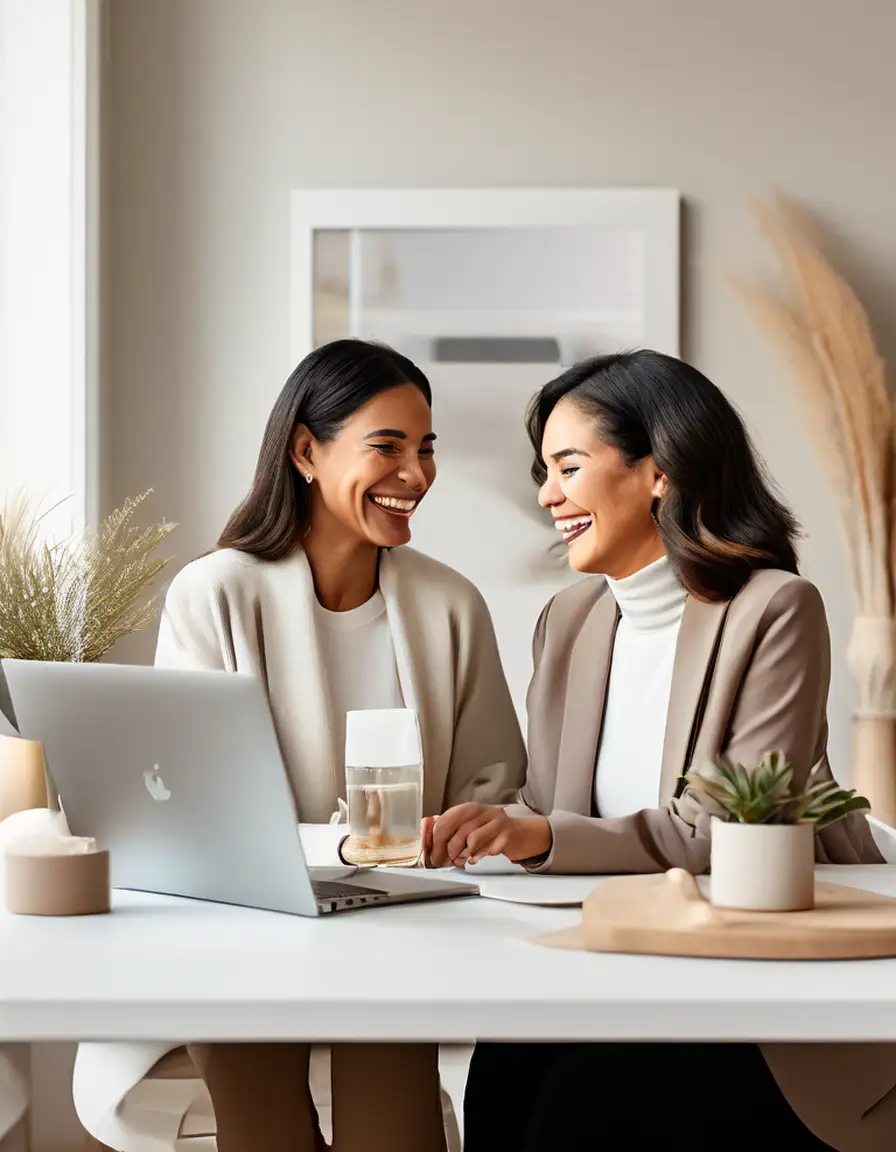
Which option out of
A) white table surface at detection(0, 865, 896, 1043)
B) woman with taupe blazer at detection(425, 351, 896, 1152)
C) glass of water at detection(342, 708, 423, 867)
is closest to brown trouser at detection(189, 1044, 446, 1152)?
woman with taupe blazer at detection(425, 351, 896, 1152)

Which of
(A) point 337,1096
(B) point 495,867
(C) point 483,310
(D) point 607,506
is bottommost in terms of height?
(A) point 337,1096

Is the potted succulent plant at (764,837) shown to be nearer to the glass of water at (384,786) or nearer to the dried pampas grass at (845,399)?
the glass of water at (384,786)

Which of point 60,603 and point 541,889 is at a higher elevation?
point 60,603

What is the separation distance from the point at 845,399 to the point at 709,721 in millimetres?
1611

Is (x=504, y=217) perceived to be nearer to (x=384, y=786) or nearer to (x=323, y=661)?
(x=323, y=661)

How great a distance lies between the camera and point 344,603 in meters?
2.07

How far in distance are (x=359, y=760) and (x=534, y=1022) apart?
1.76 ft

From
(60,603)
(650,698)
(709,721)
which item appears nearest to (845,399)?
(650,698)

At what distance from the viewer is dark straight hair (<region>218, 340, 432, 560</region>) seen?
2.04 meters

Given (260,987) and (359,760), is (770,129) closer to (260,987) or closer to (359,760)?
(359,760)

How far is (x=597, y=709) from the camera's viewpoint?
1766 mm

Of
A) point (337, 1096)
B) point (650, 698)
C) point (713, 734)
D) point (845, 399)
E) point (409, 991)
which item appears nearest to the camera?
point (409, 991)

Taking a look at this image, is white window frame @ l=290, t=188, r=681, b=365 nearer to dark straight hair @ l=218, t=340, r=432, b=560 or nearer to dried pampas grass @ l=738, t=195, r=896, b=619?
dried pampas grass @ l=738, t=195, r=896, b=619

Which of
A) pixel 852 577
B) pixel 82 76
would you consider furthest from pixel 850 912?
pixel 82 76
